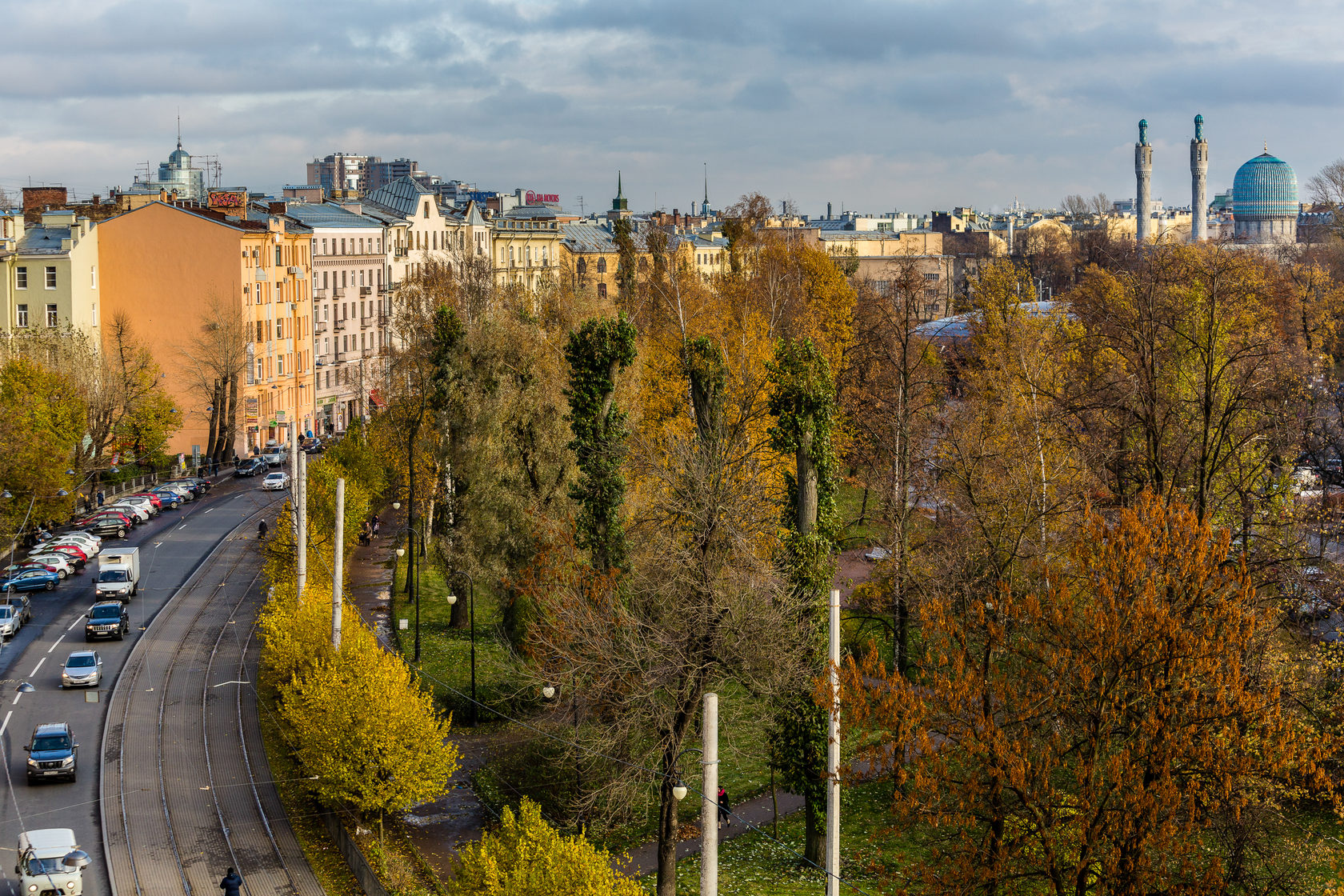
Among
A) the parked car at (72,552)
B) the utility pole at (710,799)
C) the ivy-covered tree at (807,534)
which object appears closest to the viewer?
the utility pole at (710,799)

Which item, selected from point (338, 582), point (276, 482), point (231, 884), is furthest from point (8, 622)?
point (276, 482)

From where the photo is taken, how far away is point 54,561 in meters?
52.1

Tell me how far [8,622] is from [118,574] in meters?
5.68

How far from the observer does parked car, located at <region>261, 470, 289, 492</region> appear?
228 ft

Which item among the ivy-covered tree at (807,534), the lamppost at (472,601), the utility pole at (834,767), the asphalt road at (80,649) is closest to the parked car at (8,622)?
the asphalt road at (80,649)

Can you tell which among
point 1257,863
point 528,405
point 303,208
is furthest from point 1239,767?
point 303,208

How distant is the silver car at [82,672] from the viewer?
39.7 metres

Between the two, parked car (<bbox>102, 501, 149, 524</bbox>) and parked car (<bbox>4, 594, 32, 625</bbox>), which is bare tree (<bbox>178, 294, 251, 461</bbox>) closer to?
parked car (<bbox>102, 501, 149, 524</bbox>)

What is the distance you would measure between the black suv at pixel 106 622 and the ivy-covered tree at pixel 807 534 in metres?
23.8

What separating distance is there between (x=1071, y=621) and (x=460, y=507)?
2692 cm

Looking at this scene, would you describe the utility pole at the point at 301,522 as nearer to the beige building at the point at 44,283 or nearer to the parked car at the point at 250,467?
the parked car at the point at 250,467

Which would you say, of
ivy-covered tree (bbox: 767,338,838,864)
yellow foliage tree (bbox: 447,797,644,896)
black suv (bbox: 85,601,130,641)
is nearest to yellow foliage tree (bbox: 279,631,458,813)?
ivy-covered tree (bbox: 767,338,838,864)

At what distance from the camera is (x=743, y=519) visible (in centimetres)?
3061

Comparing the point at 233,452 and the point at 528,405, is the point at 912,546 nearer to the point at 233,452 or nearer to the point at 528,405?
the point at 528,405
